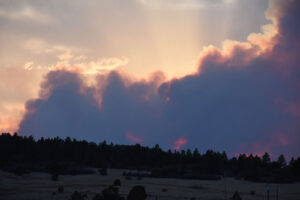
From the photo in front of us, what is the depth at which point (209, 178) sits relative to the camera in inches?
3770

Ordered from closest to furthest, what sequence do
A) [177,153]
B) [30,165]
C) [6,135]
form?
[30,165], [6,135], [177,153]

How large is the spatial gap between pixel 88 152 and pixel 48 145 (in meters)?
15.6

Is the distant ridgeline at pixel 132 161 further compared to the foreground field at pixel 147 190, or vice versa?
the distant ridgeline at pixel 132 161

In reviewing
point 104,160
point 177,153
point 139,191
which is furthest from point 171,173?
point 139,191

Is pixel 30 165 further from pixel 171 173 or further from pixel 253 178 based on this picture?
pixel 253 178

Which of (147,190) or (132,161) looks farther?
(132,161)

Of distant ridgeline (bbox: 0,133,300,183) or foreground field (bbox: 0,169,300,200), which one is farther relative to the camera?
distant ridgeline (bbox: 0,133,300,183)

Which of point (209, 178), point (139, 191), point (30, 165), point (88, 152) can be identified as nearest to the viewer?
point (139, 191)

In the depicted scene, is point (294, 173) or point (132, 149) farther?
point (132, 149)

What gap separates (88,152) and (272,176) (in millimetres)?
67655

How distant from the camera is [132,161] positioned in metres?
135

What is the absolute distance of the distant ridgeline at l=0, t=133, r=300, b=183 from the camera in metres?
99.1

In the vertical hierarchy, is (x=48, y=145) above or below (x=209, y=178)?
above

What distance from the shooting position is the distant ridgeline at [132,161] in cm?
9906
